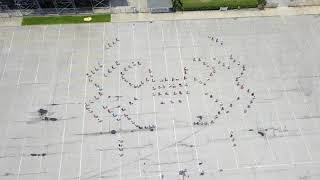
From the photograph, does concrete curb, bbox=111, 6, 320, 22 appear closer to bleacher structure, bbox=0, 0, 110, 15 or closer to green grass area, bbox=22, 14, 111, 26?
green grass area, bbox=22, 14, 111, 26

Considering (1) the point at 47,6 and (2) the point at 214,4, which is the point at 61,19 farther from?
(2) the point at 214,4

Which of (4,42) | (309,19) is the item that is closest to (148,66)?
(4,42)

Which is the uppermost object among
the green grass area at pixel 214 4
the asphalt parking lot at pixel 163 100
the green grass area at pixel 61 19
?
the green grass area at pixel 214 4

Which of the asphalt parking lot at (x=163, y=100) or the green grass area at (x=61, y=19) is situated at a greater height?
the green grass area at (x=61, y=19)

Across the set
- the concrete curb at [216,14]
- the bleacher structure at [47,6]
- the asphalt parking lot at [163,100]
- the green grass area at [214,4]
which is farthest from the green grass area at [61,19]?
the green grass area at [214,4]

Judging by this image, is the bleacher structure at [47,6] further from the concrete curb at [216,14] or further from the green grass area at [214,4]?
the green grass area at [214,4]

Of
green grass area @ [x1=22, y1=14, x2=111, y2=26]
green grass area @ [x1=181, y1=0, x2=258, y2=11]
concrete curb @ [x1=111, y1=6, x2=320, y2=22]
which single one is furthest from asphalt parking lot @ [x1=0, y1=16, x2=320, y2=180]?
green grass area @ [x1=181, y1=0, x2=258, y2=11]
